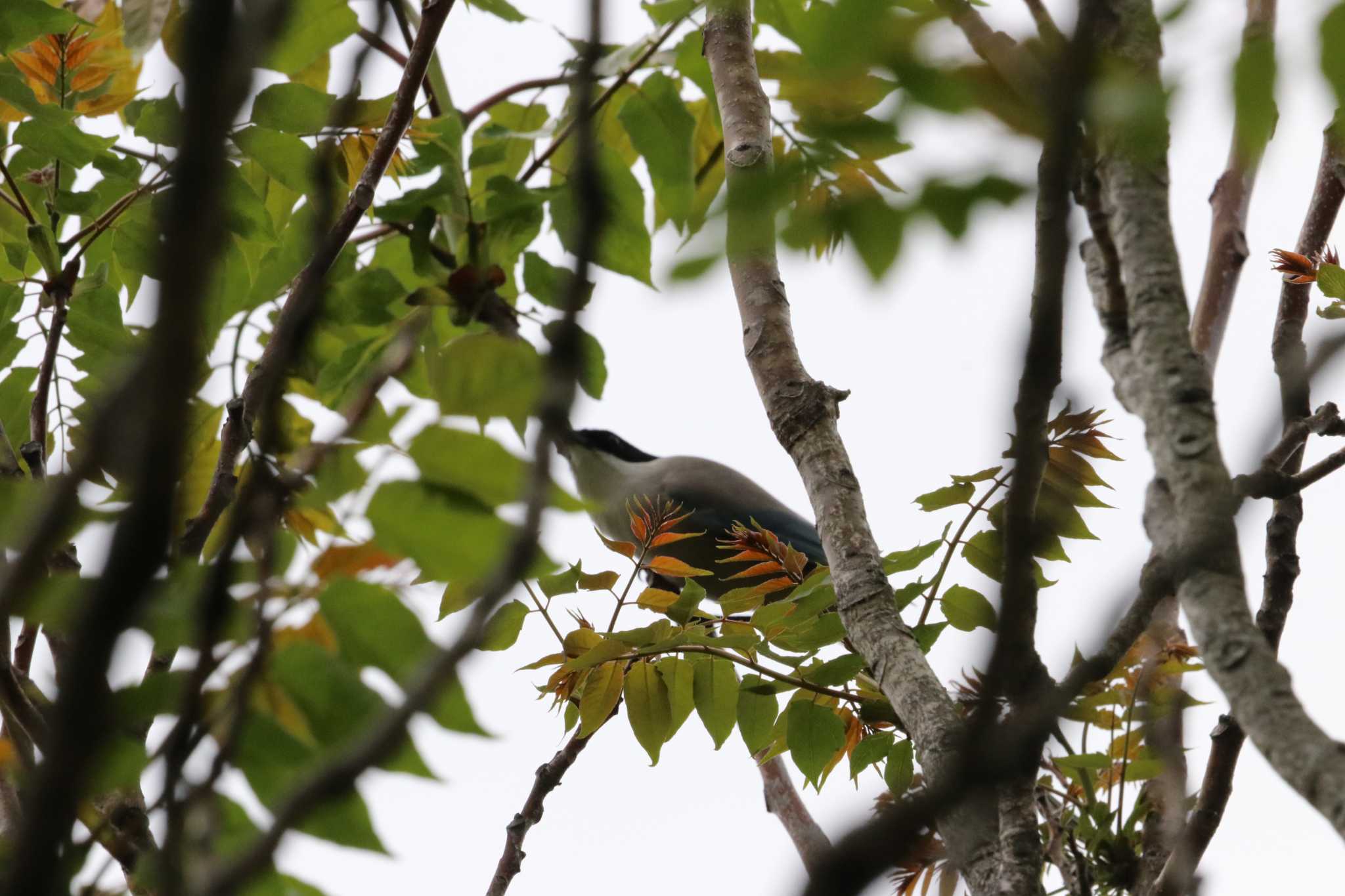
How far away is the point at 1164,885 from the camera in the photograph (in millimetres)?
1109

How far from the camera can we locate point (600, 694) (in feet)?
4.44

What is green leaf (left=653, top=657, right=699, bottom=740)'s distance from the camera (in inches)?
54.0

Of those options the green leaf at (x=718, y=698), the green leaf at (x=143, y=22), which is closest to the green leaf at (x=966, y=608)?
the green leaf at (x=718, y=698)

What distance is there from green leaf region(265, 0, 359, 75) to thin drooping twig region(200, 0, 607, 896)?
1.29m

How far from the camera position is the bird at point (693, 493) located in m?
3.43

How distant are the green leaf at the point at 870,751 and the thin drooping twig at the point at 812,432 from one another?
0.14 meters

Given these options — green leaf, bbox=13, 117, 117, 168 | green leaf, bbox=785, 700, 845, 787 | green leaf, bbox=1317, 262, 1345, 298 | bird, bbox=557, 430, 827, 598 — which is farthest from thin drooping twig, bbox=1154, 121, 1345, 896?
bird, bbox=557, 430, 827, 598

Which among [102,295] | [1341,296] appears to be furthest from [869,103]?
[102,295]

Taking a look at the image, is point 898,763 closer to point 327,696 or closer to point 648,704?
point 648,704

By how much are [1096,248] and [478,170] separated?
123 centimetres

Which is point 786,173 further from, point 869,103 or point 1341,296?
point 1341,296

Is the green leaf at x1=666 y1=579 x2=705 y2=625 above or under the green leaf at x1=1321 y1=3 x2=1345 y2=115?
above

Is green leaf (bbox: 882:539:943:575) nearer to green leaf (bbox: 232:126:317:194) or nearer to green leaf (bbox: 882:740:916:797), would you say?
green leaf (bbox: 882:740:916:797)

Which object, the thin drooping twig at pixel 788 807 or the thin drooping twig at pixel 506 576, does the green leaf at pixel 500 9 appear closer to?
the thin drooping twig at pixel 788 807
